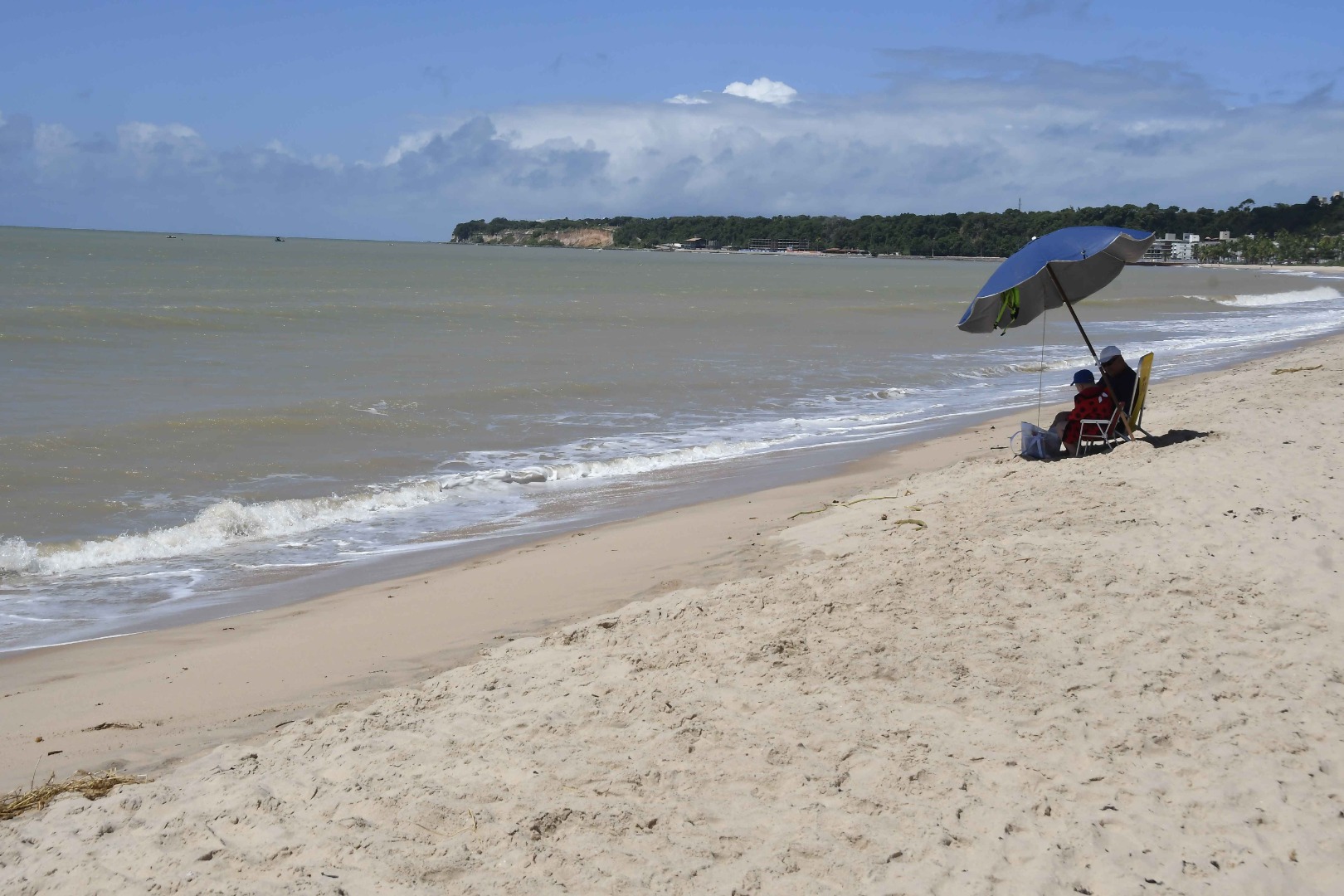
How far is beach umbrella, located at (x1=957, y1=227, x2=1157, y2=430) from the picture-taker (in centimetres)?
834

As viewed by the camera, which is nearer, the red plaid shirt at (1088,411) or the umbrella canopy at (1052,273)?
the umbrella canopy at (1052,273)

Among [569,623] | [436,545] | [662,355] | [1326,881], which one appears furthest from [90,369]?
[1326,881]

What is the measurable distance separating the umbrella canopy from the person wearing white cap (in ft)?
2.23

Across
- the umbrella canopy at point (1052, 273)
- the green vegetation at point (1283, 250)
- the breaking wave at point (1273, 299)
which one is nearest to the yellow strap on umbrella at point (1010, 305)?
the umbrella canopy at point (1052, 273)

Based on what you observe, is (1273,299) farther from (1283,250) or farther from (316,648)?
(1283,250)

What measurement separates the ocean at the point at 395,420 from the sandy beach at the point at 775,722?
1851 mm

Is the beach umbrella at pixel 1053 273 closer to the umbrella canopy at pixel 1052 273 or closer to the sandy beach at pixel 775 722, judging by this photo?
the umbrella canopy at pixel 1052 273

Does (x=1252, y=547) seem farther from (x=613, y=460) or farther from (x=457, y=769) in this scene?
(x=613, y=460)

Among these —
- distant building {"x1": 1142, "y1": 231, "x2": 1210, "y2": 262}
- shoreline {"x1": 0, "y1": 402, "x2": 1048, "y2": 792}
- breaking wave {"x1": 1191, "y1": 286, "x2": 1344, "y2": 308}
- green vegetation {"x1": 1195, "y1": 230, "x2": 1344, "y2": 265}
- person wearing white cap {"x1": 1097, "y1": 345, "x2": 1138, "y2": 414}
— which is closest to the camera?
shoreline {"x1": 0, "y1": 402, "x2": 1048, "y2": 792}

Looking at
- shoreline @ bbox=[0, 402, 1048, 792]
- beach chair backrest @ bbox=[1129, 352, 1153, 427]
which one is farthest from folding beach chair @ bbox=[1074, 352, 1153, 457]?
shoreline @ bbox=[0, 402, 1048, 792]

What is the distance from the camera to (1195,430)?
891 centimetres

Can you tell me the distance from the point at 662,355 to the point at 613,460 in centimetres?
1150

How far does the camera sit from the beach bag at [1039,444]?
28.8ft

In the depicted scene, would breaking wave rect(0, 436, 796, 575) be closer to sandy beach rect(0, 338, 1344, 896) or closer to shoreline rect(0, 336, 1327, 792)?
shoreline rect(0, 336, 1327, 792)
